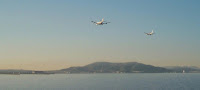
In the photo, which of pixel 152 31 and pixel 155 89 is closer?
pixel 152 31

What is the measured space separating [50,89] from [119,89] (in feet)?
121

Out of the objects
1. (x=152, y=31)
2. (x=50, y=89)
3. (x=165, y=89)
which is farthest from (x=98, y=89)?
(x=152, y=31)

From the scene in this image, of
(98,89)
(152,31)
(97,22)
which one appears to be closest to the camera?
(97,22)

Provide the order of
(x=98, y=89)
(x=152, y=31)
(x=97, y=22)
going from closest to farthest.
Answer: (x=97, y=22) < (x=152, y=31) < (x=98, y=89)

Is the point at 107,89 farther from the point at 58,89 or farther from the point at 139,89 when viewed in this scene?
the point at 58,89

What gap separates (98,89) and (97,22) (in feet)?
199

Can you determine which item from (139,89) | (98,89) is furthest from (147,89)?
(98,89)

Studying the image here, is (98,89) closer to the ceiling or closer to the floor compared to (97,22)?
closer to the floor

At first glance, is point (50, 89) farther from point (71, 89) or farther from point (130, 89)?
point (130, 89)

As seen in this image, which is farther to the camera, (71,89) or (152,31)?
(71,89)

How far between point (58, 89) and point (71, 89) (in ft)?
23.8

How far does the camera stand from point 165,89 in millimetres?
149500

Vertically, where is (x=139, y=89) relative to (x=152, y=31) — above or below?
below

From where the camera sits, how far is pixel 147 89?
14562 cm
